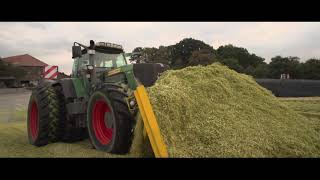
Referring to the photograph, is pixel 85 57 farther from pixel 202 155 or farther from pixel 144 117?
pixel 202 155

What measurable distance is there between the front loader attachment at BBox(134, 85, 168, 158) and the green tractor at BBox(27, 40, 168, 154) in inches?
47.1

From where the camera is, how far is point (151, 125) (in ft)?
14.5

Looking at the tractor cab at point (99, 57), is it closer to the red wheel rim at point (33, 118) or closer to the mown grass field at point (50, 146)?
the red wheel rim at point (33, 118)

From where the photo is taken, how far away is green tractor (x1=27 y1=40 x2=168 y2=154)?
597 cm

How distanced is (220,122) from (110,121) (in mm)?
1774

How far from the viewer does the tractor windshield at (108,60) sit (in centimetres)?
765

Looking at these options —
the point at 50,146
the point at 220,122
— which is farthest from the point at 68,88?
the point at 220,122

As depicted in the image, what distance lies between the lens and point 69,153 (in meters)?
5.89

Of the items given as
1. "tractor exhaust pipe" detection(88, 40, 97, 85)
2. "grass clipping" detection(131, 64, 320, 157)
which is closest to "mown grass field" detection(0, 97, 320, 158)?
"grass clipping" detection(131, 64, 320, 157)

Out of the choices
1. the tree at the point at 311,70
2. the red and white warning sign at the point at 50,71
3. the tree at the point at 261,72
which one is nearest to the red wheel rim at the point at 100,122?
the red and white warning sign at the point at 50,71

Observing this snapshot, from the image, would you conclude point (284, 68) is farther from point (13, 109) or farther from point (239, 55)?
point (13, 109)

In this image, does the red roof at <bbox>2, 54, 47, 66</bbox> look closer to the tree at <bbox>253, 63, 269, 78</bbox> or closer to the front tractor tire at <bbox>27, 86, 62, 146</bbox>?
the tree at <bbox>253, 63, 269, 78</bbox>

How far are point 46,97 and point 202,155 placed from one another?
4.17 metres

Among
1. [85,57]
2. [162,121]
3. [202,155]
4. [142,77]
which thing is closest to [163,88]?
[162,121]
